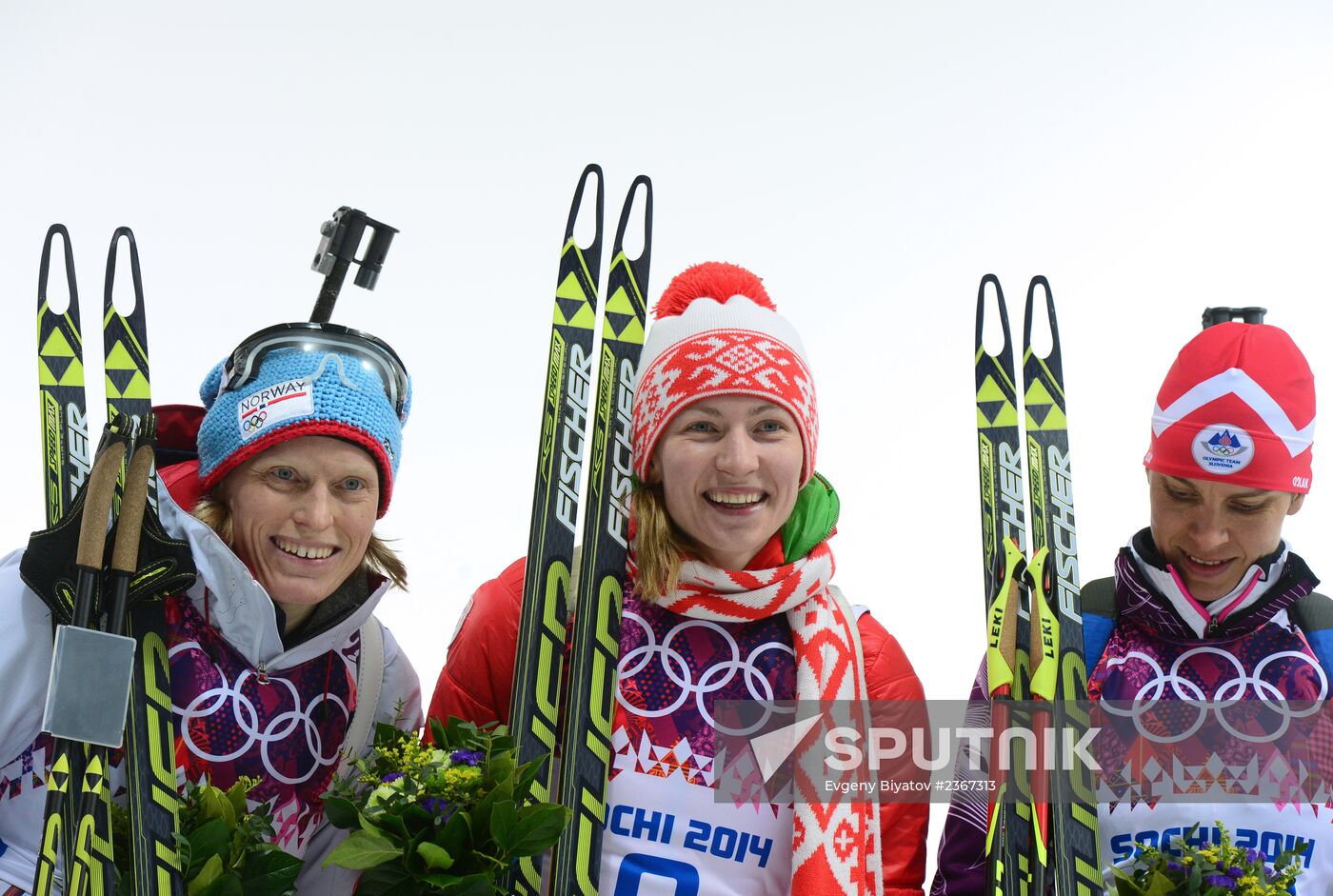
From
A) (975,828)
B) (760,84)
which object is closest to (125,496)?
(975,828)

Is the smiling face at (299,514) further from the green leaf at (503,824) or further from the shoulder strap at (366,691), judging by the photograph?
the green leaf at (503,824)

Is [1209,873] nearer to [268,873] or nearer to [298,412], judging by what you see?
[268,873]

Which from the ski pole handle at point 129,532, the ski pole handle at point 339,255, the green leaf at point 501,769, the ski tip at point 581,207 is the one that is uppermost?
the ski tip at point 581,207

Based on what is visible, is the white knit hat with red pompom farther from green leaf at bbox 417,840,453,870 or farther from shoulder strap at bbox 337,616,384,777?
green leaf at bbox 417,840,453,870

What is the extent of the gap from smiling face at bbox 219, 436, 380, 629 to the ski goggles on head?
0.14m

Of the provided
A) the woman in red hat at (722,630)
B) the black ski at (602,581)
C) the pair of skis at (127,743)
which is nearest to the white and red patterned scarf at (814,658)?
the woman in red hat at (722,630)

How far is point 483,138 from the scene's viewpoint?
175 inches

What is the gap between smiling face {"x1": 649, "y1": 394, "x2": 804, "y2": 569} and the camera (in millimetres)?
2256

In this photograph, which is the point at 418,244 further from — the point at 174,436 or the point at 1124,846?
the point at 1124,846

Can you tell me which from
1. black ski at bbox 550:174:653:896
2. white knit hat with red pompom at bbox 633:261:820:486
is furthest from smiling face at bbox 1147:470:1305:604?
black ski at bbox 550:174:653:896

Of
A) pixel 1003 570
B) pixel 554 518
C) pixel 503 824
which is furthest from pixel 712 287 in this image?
pixel 503 824

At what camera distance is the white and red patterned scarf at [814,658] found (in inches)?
85.5

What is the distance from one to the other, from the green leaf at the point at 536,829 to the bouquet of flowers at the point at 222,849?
345 mm

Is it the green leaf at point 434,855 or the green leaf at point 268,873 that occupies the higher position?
the green leaf at point 434,855
